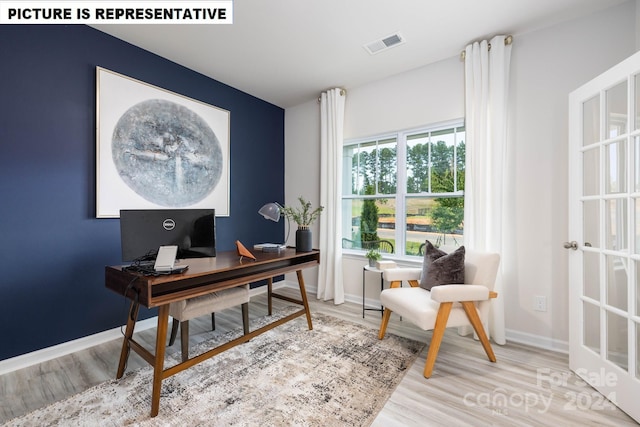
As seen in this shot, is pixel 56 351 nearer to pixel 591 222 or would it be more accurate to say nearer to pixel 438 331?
pixel 438 331

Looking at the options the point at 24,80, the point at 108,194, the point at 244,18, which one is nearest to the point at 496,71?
the point at 244,18

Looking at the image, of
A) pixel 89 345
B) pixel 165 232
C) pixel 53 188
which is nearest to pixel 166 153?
pixel 53 188

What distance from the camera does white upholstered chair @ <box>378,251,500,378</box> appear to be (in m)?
1.96

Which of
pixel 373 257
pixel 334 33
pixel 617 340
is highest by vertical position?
pixel 334 33

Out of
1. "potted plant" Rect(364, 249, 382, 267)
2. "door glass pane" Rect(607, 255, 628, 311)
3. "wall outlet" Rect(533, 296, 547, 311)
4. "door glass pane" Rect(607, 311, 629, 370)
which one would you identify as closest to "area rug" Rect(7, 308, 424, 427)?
"potted plant" Rect(364, 249, 382, 267)

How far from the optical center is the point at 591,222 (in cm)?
189

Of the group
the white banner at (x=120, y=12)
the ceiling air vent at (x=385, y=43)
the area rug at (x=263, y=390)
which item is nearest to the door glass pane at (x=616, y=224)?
the area rug at (x=263, y=390)

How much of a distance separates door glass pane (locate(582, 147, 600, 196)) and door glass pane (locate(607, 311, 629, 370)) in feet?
2.61

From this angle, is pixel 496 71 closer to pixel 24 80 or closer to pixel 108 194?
pixel 108 194

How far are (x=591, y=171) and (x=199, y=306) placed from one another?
2888mm

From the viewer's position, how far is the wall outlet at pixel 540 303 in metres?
2.40

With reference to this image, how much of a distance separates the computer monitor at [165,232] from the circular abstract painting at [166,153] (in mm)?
1077

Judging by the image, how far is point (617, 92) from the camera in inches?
67.1

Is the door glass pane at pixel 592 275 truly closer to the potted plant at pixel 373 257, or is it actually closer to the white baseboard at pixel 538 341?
the white baseboard at pixel 538 341
